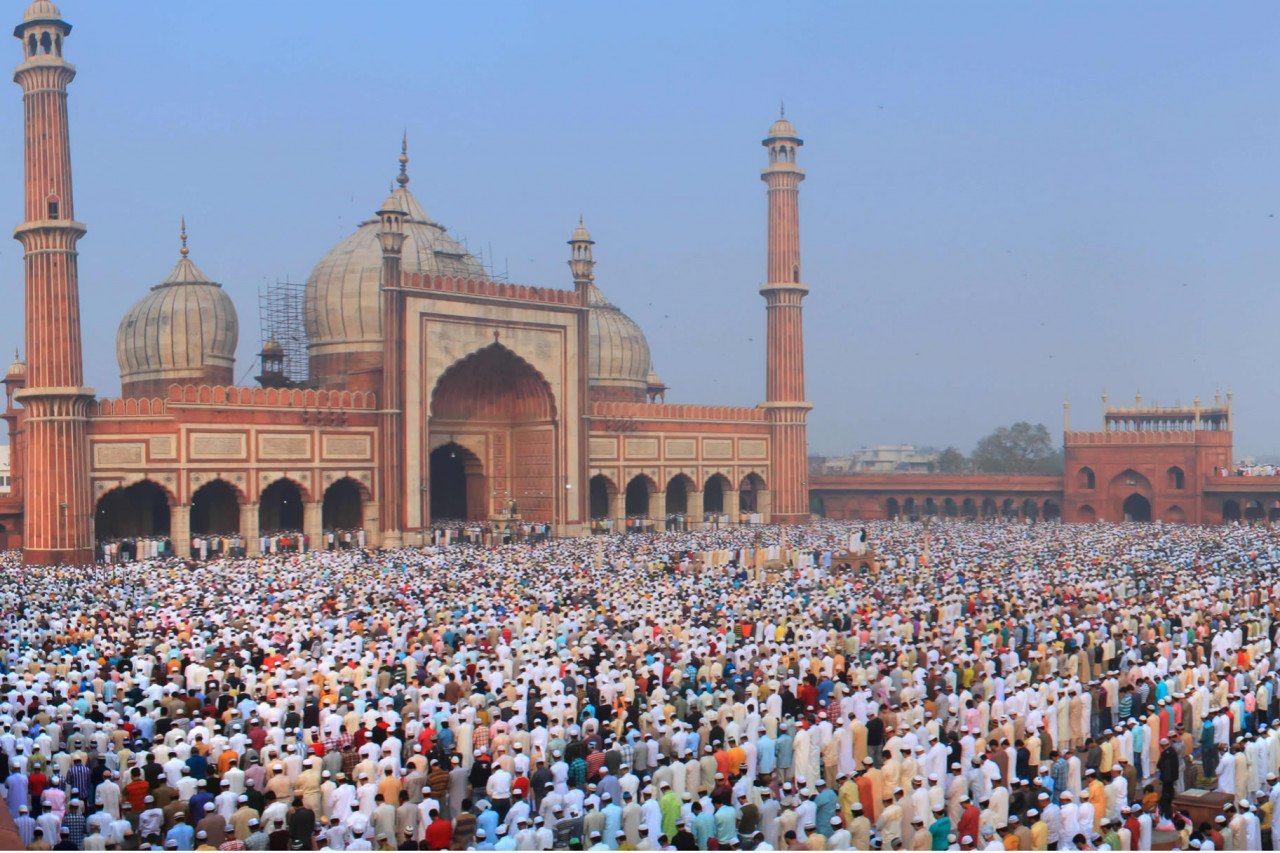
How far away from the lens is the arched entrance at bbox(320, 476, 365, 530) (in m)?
33.8

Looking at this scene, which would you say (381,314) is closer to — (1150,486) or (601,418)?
(601,418)

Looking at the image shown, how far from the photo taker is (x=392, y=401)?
104ft

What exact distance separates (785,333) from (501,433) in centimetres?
1140

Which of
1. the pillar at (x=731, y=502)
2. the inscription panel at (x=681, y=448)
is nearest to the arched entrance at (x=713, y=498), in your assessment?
the pillar at (x=731, y=502)

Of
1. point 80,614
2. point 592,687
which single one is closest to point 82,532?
point 80,614

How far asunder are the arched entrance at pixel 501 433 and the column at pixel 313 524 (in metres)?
5.40

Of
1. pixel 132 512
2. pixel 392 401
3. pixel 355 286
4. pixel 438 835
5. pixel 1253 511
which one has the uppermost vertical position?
pixel 355 286

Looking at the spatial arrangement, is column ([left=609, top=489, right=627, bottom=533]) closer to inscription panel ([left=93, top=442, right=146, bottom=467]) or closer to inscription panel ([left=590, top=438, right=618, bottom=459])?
inscription panel ([left=590, top=438, right=618, bottom=459])

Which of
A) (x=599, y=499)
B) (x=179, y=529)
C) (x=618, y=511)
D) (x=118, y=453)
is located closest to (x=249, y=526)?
(x=179, y=529)

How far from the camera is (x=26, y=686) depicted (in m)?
11.1

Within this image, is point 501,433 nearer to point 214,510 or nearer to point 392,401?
point 392,401

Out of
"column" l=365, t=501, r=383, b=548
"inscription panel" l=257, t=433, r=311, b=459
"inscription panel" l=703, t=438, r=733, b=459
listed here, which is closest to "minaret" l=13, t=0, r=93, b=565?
"inscription panel" l=257, t=433, r=311, b=459

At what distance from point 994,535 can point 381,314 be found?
61.4 ft

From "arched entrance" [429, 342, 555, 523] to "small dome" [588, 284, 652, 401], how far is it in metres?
7.91
